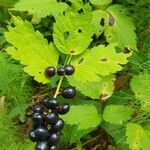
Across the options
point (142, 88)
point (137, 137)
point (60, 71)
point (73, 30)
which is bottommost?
point (137, 137)

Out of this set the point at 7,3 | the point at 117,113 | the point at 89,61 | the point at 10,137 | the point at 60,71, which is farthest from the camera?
the point at 7,3

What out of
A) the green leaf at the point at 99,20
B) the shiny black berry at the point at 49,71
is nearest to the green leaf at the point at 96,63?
the shiny black berry at the point at 49,71

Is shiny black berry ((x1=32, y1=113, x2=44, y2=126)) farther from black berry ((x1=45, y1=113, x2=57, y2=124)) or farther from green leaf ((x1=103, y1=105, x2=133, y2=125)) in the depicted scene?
green leaf ((x1=103, y1=105, x2=133, y2=125))

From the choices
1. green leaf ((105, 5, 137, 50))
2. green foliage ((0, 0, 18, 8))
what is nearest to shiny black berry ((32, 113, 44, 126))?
green leaf ((105, 5, 137, 50))

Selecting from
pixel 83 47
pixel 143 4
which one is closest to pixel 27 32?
pixel 83 47

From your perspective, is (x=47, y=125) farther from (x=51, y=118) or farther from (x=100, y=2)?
(x=100, y=2)

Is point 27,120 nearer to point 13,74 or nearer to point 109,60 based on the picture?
point 13,74

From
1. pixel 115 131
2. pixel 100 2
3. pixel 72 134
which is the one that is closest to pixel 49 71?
pixel 72 134

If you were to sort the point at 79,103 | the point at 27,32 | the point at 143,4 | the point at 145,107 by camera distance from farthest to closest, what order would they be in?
the point at 143,4 → the point at 79,103 → the point at 145,107 → the point at 27,32
